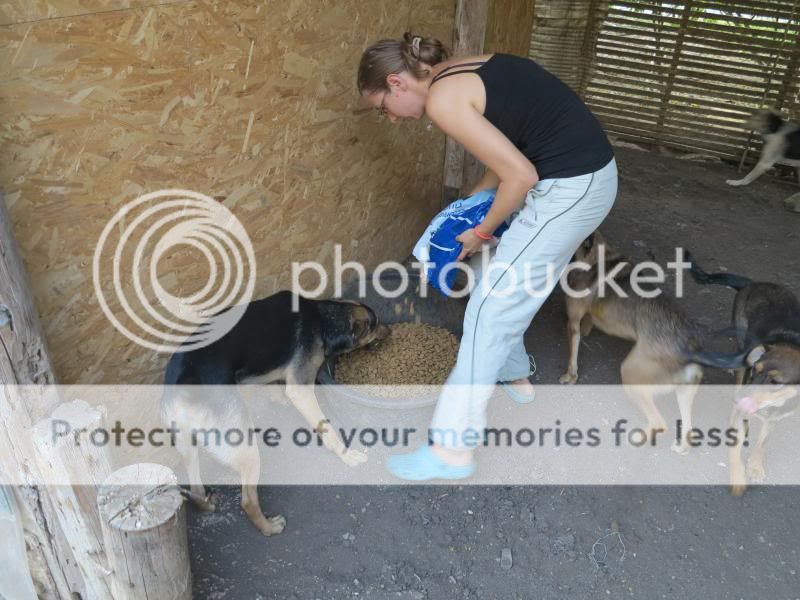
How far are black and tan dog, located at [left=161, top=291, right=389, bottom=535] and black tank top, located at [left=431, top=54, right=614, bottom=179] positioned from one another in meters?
1.47

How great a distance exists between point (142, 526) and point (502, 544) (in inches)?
75.9

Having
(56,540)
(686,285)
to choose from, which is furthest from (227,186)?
(686,285)

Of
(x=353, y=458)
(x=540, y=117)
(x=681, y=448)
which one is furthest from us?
(x=681, y=448)

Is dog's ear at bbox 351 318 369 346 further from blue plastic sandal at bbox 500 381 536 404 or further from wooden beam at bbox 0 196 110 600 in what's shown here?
wooden beam at bbox 0 196 110 600

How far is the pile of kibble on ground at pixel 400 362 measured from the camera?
4109 mm

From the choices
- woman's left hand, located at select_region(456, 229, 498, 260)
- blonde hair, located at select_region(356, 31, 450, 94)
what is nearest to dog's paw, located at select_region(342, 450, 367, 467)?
woman's left hand, located at select_region(456, 229, 498, 260)

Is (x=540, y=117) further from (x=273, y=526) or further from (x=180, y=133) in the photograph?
(x=273, y=526)

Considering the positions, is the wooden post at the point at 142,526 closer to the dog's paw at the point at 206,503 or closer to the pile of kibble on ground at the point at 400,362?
the dog's paw at the point at 206,503

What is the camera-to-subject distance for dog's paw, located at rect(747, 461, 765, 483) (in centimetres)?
394

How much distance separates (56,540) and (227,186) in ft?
6.30

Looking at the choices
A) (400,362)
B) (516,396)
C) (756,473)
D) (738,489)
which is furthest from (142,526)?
(756,473)

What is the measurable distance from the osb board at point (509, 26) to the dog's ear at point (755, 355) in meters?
3.41

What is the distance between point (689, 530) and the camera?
3648mm

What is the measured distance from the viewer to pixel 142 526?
235 centimetres
